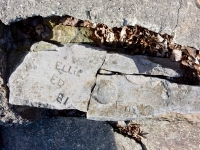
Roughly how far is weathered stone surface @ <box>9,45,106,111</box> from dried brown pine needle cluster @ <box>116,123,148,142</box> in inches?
25.3

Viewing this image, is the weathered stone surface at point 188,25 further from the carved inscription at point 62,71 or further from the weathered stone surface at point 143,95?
the carved inscription at point 62,71

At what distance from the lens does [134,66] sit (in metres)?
2.42

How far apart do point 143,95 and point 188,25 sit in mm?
630

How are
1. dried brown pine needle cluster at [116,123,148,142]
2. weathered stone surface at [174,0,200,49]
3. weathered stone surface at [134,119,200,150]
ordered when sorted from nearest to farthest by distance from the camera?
weathered stone surface at [174,0,200,49]
weathered stone surface at [134,119,200,150]
dried brown pine needle cluster at [116,123,148,142]

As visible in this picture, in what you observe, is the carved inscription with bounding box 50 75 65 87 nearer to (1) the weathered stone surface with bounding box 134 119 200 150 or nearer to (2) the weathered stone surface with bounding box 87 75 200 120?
(2) the weathered stone surface with bounding box 87 75 200 120

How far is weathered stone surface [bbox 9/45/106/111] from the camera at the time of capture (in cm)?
247

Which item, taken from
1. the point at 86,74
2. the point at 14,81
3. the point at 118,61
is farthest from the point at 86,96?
the point at 14,81

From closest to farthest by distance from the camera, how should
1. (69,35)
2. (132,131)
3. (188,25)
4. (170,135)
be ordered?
(188,25) → (69,35) → (170,135) → (132,131)

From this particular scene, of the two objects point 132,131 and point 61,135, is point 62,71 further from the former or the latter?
point 132,131

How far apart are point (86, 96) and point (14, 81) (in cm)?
59

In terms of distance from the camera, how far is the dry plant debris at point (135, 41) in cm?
262

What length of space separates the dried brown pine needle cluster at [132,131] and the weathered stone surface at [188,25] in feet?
3.23

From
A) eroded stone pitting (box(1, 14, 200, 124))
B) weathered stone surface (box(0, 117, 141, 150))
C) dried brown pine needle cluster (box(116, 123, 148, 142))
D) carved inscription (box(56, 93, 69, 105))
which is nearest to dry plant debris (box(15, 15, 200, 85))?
eroded stone pitting (box(1, 14, 200, 124))

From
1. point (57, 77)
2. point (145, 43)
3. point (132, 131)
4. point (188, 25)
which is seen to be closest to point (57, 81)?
point (57, 77)
